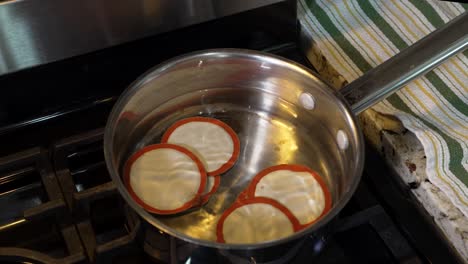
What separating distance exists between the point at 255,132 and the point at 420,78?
0.60ft

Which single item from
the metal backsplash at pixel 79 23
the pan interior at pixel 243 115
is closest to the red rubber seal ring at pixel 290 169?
the pan interior at pixel 243 115

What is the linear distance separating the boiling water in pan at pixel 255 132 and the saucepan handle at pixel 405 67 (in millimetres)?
87

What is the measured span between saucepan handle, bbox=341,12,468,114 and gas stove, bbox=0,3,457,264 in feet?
0.30

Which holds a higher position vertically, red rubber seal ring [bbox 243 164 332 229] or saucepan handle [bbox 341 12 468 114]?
saucepan handle [bbox 341 12 468 114]

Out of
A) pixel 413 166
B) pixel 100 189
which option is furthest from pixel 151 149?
pixel 413 166

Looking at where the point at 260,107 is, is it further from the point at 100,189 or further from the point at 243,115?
the point at 100,189

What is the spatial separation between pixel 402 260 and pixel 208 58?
0.26 m

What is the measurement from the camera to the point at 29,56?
515mm

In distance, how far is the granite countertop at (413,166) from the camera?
490mm

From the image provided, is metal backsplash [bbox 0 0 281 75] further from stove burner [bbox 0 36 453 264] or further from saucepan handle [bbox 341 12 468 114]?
saucepan handle [bbox 341 12 468 114]

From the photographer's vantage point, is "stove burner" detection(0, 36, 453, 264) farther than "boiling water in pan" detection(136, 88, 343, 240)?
No

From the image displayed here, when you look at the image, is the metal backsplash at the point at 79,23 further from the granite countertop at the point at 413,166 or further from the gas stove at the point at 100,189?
the granite countertop at the point at 413,166

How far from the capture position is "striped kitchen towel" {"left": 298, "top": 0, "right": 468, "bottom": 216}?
1.72ft

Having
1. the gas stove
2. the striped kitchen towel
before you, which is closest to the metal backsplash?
the gas stove
